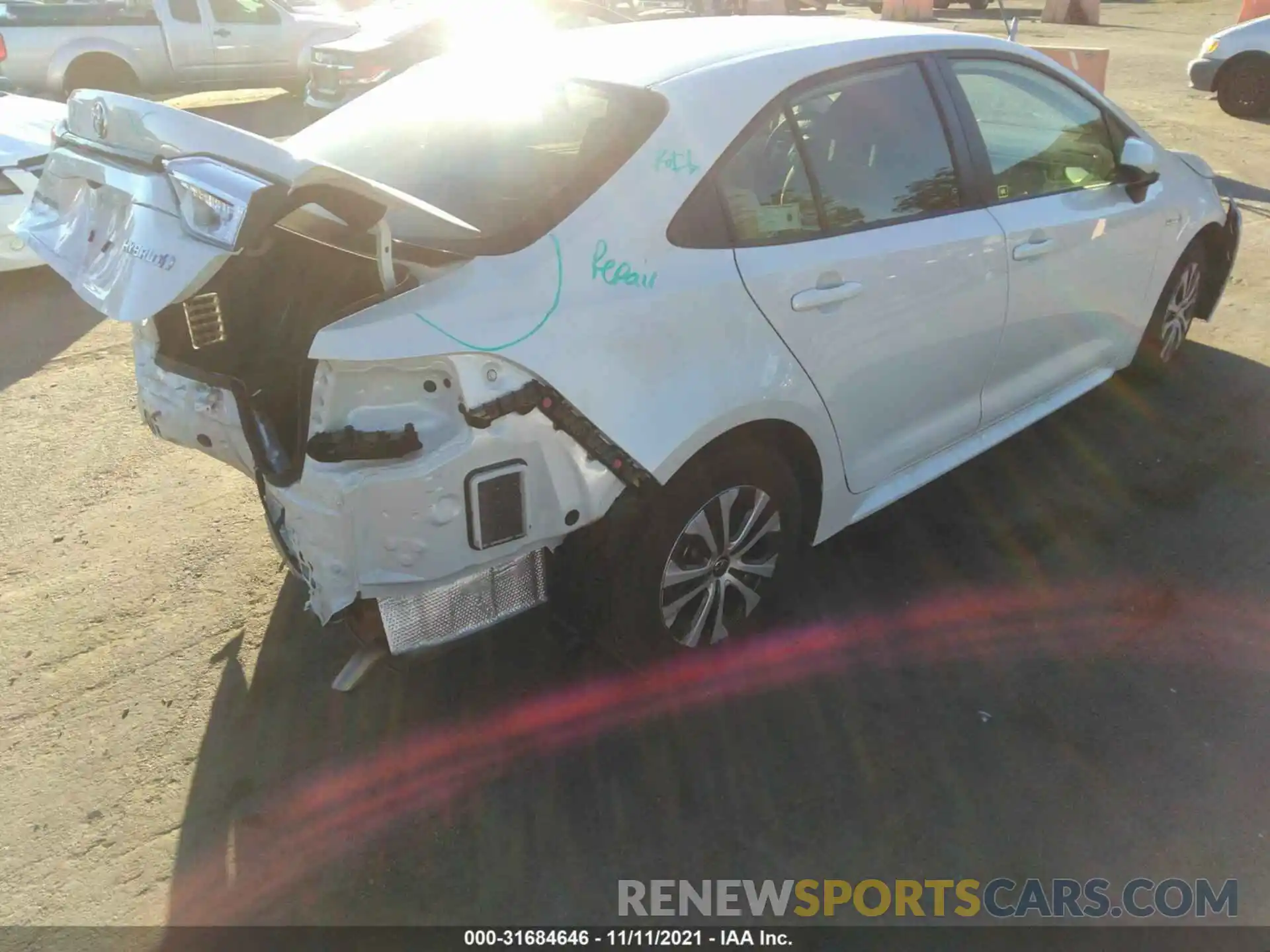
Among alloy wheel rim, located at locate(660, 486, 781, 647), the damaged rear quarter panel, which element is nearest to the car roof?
the damaged rear quarter panel

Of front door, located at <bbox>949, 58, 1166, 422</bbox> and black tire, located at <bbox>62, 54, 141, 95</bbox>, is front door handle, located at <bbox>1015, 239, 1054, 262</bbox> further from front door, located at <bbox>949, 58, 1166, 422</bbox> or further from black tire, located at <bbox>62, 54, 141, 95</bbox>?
black tire, located at <bbox>62, 54, 141, 95</bbox>

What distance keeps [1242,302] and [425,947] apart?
6.20 meters

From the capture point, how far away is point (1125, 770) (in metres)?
2.85

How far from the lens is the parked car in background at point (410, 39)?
10469 millimetres

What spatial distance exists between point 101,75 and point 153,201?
496 inches

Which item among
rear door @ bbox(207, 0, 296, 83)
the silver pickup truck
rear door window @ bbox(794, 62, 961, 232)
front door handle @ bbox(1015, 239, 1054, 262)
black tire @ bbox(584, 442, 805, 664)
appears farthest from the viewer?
rear door @ bbox(207, 0, 296, 83)

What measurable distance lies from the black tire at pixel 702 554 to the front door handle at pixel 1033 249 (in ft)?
4.14

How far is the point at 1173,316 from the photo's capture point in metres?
4.98

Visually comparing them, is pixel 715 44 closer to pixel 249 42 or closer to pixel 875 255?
pixel 875 255

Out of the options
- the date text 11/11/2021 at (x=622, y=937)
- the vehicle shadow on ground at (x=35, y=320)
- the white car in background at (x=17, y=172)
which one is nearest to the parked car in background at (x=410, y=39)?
the white car in background at (x=17, y=172)

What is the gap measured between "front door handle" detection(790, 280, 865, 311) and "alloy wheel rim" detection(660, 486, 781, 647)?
563 millimetres

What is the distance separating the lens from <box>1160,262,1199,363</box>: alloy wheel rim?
4887 millimetres

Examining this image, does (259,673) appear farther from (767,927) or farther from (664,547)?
(767,927)

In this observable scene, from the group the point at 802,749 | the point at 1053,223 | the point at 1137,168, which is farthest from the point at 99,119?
the point at 1137,168
